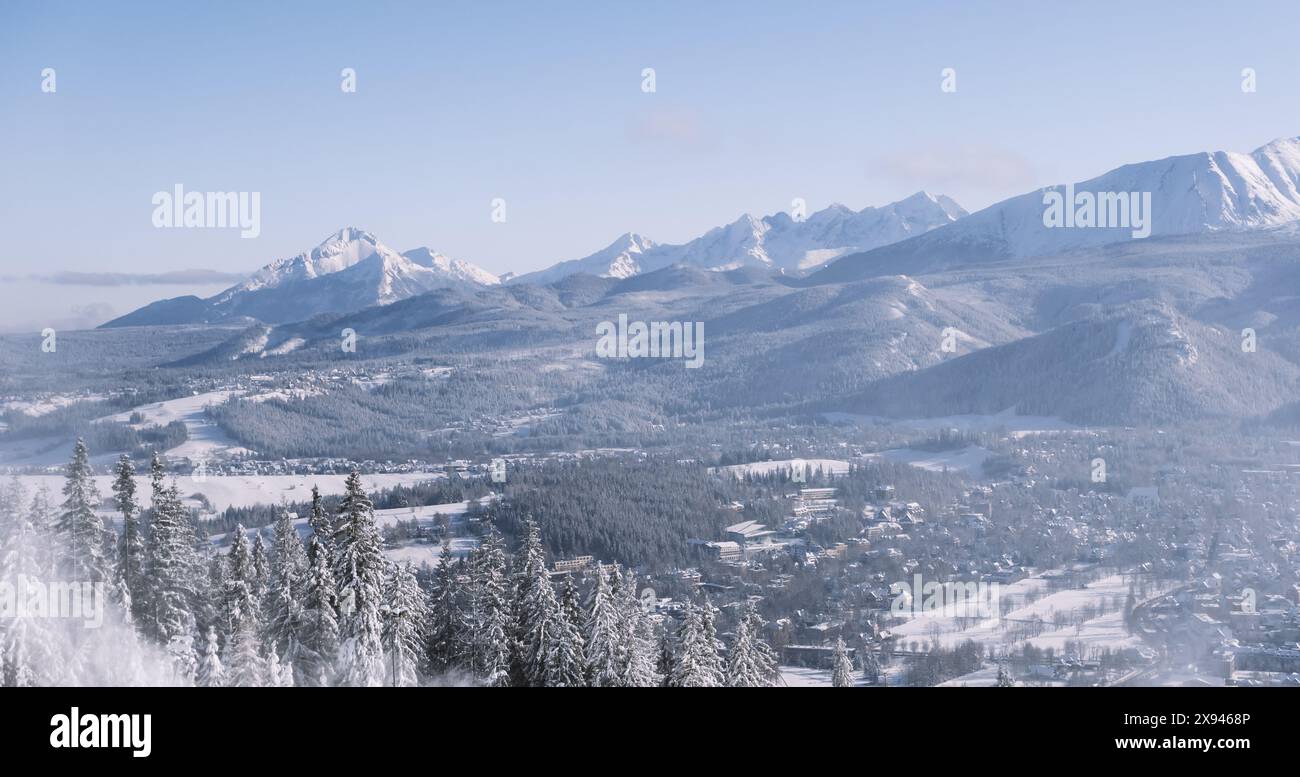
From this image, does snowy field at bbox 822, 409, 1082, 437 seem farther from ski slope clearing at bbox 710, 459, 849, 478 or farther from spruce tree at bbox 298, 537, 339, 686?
spruce tree at bbox 298, 537, 339, 686

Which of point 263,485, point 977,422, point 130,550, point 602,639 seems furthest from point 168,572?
point 977,422

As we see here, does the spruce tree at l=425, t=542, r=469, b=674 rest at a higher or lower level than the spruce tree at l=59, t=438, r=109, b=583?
lower

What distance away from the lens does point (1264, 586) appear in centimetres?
5131

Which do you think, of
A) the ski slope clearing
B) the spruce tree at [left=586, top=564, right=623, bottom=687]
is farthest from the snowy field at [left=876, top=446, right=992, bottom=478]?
the spruce tree at [left=586, top=564, right=623, bottom=687]

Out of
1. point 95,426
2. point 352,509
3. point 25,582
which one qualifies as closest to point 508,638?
point 352,509

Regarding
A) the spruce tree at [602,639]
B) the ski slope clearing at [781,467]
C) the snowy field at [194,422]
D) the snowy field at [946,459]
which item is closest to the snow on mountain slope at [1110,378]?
the snowy field at [946,459]

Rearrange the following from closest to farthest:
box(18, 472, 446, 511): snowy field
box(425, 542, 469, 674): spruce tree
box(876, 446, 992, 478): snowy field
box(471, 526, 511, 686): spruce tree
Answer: box(471, 526, 511, 686): spruce tree
box(425, 542, 469, 674): spruce tree
box(18, 472, 446, 511): snowy field
box(876, 446, 992, 478): snowy field

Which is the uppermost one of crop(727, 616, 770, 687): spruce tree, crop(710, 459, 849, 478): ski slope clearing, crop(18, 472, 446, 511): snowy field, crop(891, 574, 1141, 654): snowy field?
crop(727, 616, 770, 687): spruce tree

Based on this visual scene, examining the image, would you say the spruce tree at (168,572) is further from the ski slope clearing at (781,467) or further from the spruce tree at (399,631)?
the ski slope clearing at (781,467)

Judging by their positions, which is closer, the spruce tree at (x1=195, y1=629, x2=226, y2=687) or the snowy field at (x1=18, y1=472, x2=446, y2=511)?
the spruce tree at (x1=195, y1=629, x2=226, y2=687)

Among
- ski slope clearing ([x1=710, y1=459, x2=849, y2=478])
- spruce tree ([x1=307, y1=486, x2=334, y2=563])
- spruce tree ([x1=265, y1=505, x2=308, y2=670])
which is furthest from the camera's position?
ski slope clearing ([x1=710, y1=459, x2=849, y2=478])

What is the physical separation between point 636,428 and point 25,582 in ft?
391
